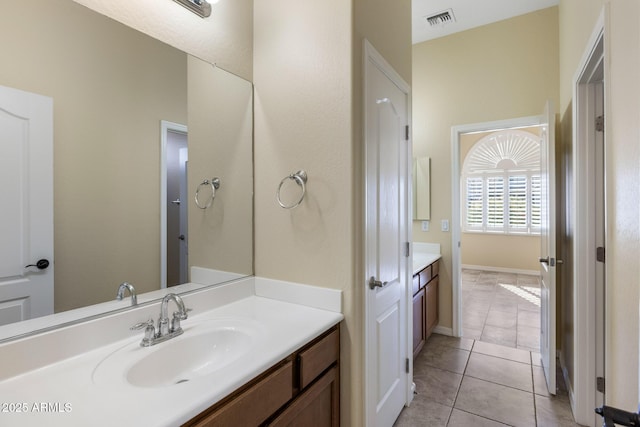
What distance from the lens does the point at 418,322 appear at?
2.65 meters

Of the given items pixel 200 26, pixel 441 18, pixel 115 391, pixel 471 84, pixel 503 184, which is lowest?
pixel 115 391

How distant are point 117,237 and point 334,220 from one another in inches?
36.3

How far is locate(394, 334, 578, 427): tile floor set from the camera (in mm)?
1954

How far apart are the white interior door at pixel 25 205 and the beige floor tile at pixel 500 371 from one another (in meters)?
2.80

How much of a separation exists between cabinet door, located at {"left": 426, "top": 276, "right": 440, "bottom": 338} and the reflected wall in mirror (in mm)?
706

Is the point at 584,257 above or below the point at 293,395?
above

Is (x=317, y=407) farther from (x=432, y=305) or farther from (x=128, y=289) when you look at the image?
(x=432, y=305)

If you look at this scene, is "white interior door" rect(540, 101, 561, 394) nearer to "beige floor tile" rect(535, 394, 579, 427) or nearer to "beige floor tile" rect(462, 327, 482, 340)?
"beige floor tile" rect(535, 394, 579, 427)

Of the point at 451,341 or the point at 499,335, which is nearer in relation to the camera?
the point at 451,341

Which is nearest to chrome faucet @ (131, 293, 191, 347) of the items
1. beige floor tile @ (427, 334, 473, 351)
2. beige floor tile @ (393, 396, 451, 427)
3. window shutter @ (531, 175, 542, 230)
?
beige floor tile @ (393, 396, 451, 427)

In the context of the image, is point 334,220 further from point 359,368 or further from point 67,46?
point 67,46

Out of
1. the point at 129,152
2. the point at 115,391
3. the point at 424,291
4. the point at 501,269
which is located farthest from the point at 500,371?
the point at 501,269

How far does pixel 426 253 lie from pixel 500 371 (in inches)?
48.6

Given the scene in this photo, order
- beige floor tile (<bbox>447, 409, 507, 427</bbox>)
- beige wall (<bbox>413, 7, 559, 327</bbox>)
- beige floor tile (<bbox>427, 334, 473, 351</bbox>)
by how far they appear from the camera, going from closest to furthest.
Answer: beige floor tile (<bbox>447, 409, 507, 427</bbox>) < beige wall (<bbox>413, 7, 559, 327</bbox>) < beige floor tile (<bbox>427, 334, 473, 351</bbox>)
